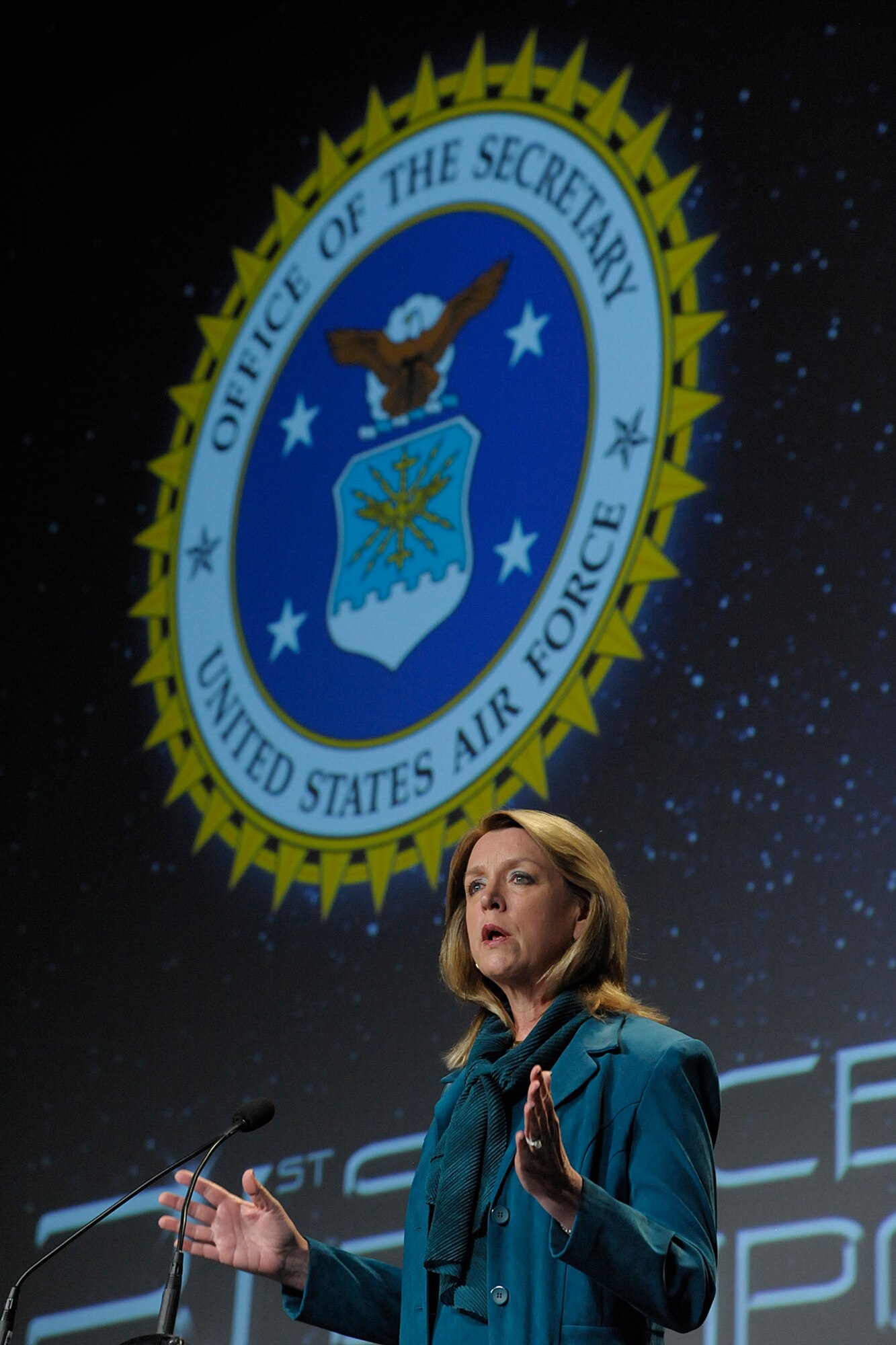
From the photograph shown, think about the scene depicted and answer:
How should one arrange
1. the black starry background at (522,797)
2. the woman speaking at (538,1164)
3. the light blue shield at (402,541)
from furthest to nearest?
the light blue shield at (402,541)
the black starry background at (522,797)
the woman speaking at (538,1164)

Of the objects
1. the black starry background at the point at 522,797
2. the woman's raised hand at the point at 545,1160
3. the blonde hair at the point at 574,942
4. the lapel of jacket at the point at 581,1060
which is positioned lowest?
the woman's raised hand at the point at 545,1160

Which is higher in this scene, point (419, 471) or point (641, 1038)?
point (419, 471)

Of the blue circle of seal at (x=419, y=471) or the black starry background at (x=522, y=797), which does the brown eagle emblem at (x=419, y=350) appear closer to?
the blue circle of seal at (x=419, y=471)

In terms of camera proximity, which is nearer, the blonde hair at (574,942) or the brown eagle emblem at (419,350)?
the blonde hair at (574,942)

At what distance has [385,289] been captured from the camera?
4.40 meters

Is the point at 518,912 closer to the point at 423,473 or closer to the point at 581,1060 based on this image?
the point at 581,1060

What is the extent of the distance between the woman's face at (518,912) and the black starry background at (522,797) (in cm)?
99

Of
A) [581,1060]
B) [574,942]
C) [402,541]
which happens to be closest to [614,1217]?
[581,1060]

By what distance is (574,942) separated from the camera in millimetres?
2289

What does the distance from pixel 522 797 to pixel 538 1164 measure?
1942mm

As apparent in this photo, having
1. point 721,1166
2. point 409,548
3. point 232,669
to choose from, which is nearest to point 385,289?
point 409,548

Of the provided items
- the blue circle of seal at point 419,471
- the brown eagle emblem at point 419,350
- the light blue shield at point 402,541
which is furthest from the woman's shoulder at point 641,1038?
the brown eagle emblem at point 419,350

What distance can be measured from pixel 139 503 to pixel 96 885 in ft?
3.24

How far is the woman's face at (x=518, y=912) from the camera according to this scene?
7.41 ft
